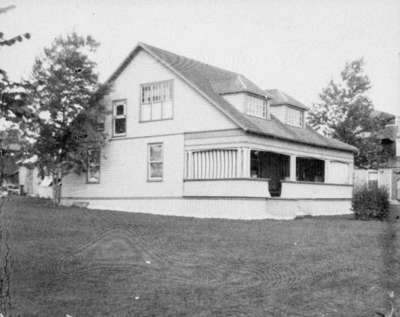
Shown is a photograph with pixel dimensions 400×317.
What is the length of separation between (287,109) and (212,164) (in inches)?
310

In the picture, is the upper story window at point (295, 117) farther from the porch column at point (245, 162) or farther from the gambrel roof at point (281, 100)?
the porch column at point (245, 162)

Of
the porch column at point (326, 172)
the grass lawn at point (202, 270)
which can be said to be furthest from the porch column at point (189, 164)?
the porch column at point (326, 172)

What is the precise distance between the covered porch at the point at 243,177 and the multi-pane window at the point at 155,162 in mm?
1578

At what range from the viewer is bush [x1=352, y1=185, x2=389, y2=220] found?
75.6ft

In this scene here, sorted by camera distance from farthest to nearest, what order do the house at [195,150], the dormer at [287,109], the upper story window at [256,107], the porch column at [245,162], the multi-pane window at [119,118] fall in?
1. the dormer at [287,109]
2. the multi-pane window at [119,118]
3. the upper story window at [256,107]
4. the house at [195,150]
5. the porch column at [245,162]

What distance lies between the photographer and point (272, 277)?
37.9 feet

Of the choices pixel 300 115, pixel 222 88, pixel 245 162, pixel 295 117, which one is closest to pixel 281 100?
pixel 295 117

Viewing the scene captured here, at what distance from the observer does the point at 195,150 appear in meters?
25.7

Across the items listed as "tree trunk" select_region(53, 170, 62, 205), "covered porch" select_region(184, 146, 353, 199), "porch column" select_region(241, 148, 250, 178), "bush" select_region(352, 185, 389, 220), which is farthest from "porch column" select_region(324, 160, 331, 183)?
"tree trunk" select_region(53, 170, 62, 205)

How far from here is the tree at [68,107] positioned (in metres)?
27.3

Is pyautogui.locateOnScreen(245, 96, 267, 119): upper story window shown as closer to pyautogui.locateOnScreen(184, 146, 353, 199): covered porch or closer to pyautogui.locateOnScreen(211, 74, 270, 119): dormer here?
pyautogui.locateOnScreen(211, 74, 270, 119): dormer

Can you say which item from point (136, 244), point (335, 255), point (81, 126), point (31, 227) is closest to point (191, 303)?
point (335, 255)

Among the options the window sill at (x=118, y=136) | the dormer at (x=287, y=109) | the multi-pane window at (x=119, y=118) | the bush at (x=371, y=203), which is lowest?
the bush at (x=371, y=203)

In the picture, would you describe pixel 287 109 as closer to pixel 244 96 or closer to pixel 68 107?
pixel 244 96
